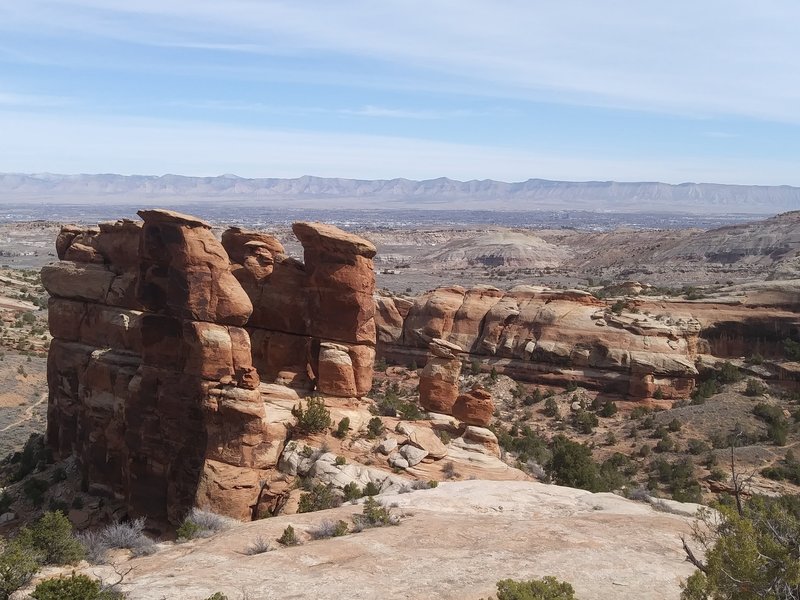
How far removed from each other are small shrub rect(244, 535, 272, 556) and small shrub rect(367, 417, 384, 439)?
7443mm

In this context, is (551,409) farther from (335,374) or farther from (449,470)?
(335,374)

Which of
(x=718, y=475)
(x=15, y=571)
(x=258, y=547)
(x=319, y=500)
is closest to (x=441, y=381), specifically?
(x=319, y=500)

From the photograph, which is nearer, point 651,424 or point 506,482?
point 506,482

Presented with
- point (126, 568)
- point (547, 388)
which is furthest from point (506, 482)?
point (547, 388)

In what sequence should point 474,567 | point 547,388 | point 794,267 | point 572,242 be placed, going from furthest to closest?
point 572,242 → point 794,267 → point 547,388 → point 474,567

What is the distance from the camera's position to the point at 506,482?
22938 mm

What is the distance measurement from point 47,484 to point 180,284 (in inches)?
428

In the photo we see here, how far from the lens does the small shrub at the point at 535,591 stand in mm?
12211

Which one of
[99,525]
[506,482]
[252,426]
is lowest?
[99,525]

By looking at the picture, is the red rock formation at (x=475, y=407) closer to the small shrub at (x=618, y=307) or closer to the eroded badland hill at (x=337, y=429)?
the eroded badland hill at (x=337, y=429)

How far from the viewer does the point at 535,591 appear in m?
12.5

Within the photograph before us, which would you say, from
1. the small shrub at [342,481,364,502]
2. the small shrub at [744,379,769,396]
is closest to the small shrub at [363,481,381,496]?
the small shrub at [342,481,364,502]

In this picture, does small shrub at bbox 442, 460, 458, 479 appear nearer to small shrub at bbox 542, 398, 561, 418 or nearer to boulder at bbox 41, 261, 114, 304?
boulder at bbox 41, 261, 114, 304

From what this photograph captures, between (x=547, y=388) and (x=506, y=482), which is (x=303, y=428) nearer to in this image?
(x=506, y=482)
